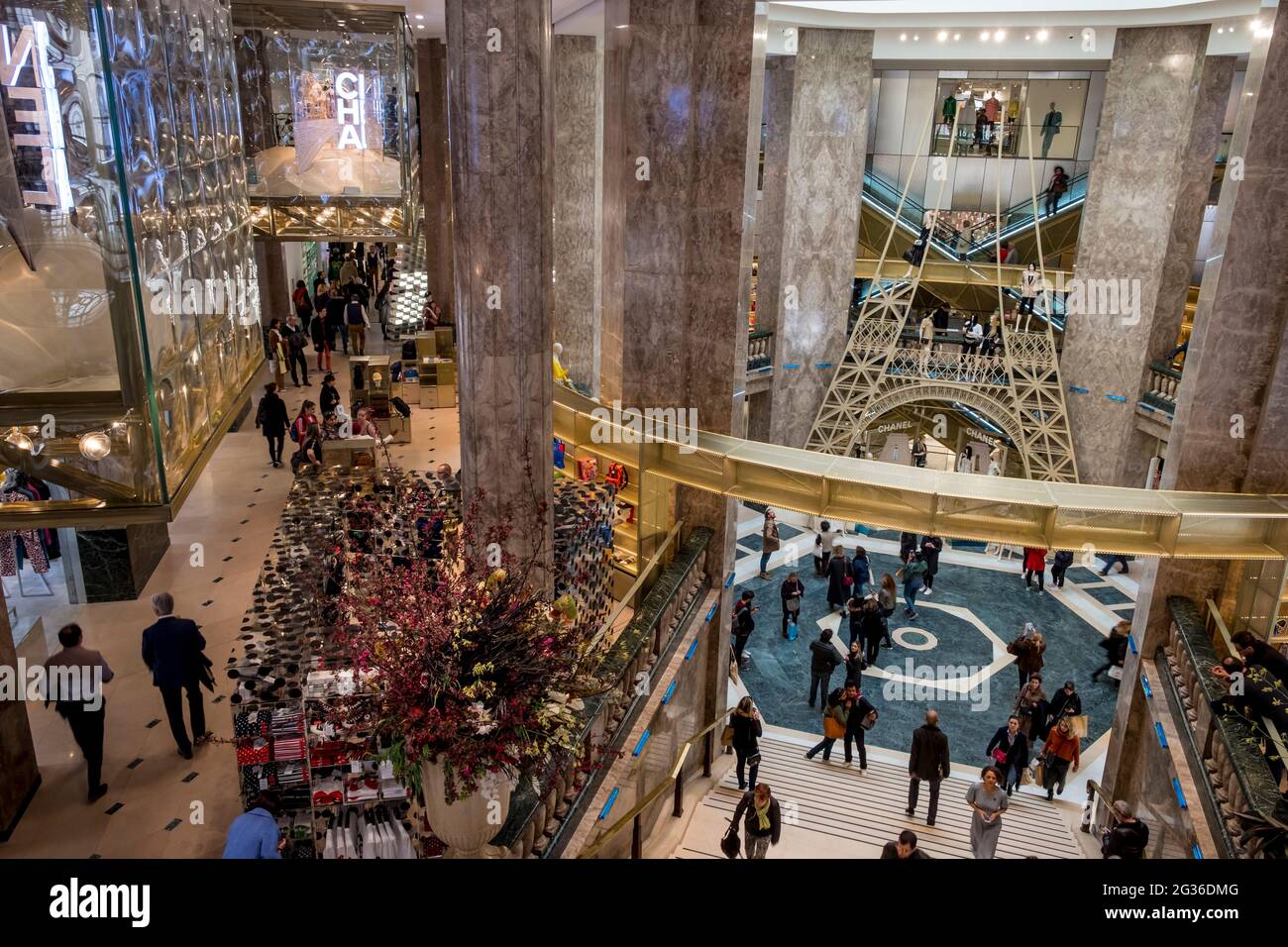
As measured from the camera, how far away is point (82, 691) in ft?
21.4

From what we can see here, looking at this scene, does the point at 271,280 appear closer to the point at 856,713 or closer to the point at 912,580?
the point at 912,580

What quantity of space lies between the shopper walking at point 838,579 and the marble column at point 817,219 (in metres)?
5.86

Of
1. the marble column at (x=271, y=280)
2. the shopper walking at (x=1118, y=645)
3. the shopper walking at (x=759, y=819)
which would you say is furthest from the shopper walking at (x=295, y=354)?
the shopper walking at (x=1118, y=645)

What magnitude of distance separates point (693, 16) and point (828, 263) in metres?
10.5

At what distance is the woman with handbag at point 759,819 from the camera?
296 inches

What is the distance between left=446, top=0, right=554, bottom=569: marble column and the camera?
6145mm

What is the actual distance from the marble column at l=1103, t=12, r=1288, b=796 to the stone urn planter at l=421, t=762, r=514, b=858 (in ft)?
24.2

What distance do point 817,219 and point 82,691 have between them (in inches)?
614

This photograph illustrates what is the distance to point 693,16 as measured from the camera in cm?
930

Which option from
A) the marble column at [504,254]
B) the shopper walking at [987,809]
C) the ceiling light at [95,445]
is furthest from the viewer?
the shopper walking at [987,809]

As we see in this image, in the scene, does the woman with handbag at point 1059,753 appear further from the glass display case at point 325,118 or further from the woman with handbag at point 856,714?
the glass display case at point 325,118

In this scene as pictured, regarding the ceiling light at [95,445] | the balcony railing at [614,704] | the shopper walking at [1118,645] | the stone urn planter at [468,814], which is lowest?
the shopper walking at [1118,645]
